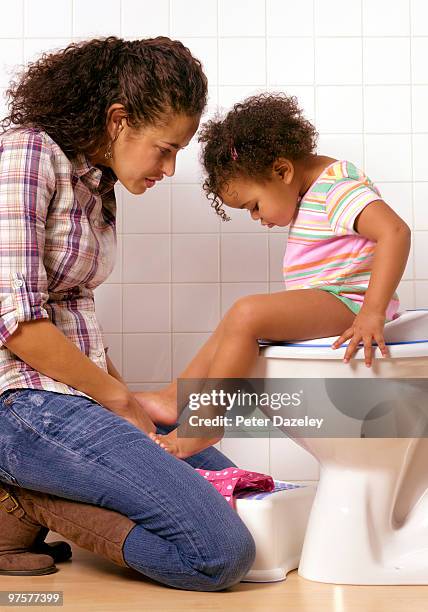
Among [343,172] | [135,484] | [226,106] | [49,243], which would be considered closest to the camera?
[135,484]

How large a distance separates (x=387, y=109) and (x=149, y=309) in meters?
0.83

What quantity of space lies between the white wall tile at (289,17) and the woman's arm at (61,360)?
1.15 m

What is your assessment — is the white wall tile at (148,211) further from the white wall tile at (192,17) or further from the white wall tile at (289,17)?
the white wall tile at (289,17)

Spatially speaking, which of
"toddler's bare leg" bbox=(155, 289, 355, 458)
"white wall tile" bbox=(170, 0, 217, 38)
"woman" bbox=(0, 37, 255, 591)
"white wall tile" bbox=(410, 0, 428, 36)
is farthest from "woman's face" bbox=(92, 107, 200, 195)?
"white wall tile" bbox=(410, 0, 428, 36)

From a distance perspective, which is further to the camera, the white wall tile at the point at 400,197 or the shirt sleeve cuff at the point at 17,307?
the white wall tile at the point at 400,197

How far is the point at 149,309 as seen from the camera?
2.18 m

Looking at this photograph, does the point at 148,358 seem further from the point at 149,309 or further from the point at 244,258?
the point at 244,258

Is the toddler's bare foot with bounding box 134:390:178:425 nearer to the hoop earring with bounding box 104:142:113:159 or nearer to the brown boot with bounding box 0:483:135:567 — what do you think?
the brown boot with bounding box 0:483:135:567

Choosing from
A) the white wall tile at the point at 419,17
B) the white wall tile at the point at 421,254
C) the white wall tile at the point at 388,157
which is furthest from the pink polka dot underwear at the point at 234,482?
the white wall tile at the point at 419,17

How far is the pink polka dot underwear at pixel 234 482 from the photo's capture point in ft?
5.13

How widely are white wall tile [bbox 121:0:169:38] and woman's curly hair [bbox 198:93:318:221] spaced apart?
1.58 ft

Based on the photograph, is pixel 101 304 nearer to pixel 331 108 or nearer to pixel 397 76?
pixel 331 108

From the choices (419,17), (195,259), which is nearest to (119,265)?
(195,259)

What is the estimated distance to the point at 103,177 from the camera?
1.64 meters
